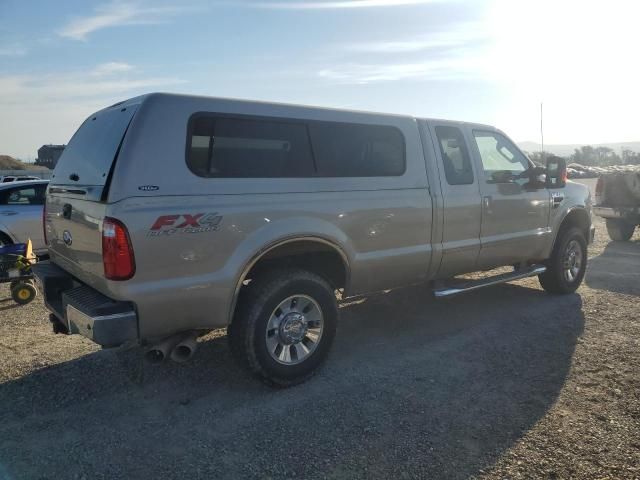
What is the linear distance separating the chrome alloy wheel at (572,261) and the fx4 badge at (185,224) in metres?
4.81

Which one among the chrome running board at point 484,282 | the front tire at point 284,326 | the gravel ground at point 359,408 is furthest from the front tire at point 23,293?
the chrome running board at point 484,282

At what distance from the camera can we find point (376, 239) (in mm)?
4434

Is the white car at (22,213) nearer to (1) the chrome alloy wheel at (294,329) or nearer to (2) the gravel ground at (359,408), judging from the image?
(2) the gravel ground at (359,408)

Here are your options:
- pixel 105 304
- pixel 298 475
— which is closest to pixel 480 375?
pixel 298 475

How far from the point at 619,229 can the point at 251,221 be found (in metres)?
Result: 10.3

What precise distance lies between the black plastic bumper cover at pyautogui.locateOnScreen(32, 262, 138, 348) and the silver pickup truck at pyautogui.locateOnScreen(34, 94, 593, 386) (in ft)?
0.04

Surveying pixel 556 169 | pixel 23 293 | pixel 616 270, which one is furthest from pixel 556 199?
pixel 23 293

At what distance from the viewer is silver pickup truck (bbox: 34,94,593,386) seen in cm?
329

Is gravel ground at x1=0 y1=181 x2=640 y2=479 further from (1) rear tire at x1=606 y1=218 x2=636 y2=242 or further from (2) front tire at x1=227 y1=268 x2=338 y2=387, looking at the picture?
(1) rear tire at x1=606 y1=218 x2=636 y2=242

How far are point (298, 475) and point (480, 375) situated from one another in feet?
6.27

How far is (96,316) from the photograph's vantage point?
3186mm

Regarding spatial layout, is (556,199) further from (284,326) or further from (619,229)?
(619,229)

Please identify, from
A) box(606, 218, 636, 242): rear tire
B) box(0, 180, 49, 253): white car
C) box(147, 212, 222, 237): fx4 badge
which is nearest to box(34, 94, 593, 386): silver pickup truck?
box(147, 212, 222, 237): fx4 badge

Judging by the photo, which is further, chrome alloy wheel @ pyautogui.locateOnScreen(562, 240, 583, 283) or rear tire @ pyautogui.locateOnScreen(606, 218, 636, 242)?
rear tire @ pyautogui.locateOnScreen(606, 218, 636, 242)
